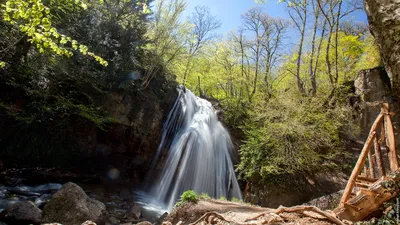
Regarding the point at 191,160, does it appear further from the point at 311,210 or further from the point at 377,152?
the point at 311,210

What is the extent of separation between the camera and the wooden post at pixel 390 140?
277 centimetres

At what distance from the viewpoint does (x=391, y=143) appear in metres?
2.92

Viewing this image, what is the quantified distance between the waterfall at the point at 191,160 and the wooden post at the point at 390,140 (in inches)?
Answer: 397

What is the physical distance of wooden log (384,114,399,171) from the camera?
2.77 m

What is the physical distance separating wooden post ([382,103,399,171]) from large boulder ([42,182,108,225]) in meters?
7.05

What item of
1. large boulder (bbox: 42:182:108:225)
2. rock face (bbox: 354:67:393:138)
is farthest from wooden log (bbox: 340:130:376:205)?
rock face (bbox: 354:67:393:138)

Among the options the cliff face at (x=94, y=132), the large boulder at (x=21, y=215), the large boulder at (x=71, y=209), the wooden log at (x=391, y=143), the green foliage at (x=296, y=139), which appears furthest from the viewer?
the green foliage at (x=296, y=139)

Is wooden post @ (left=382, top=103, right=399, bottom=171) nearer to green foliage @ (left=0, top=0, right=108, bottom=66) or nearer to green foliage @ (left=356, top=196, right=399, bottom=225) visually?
green foliage @ (left=356, top=196, right=399, bottom=225)

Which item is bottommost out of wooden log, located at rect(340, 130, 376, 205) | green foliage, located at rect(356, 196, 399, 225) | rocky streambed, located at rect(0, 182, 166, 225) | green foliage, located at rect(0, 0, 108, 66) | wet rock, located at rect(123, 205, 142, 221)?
wet rock, located at rect(123, 205, 142, 221)

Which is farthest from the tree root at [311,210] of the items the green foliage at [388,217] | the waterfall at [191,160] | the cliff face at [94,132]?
the waterfall at [191,160]

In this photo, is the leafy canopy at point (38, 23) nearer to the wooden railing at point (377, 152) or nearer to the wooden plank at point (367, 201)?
the wooden railing at point (377, 152)

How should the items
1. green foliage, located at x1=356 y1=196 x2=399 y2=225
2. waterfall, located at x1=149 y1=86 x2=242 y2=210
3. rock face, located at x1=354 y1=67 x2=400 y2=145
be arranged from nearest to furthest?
green foliage, located at x1=356 y1=196 x2=399 y2=225 < rock face, located at x1=354 y1=67 x2=400 y2=145 < waterfall, located at x1=149 y1=86 x2=242 y2=210

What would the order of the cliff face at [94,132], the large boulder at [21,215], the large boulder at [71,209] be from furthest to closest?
the cliff face at [94,132], the large boulder at [71,209], the large boulder at [21,215]

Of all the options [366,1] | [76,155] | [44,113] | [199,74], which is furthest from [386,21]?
[199,74]
